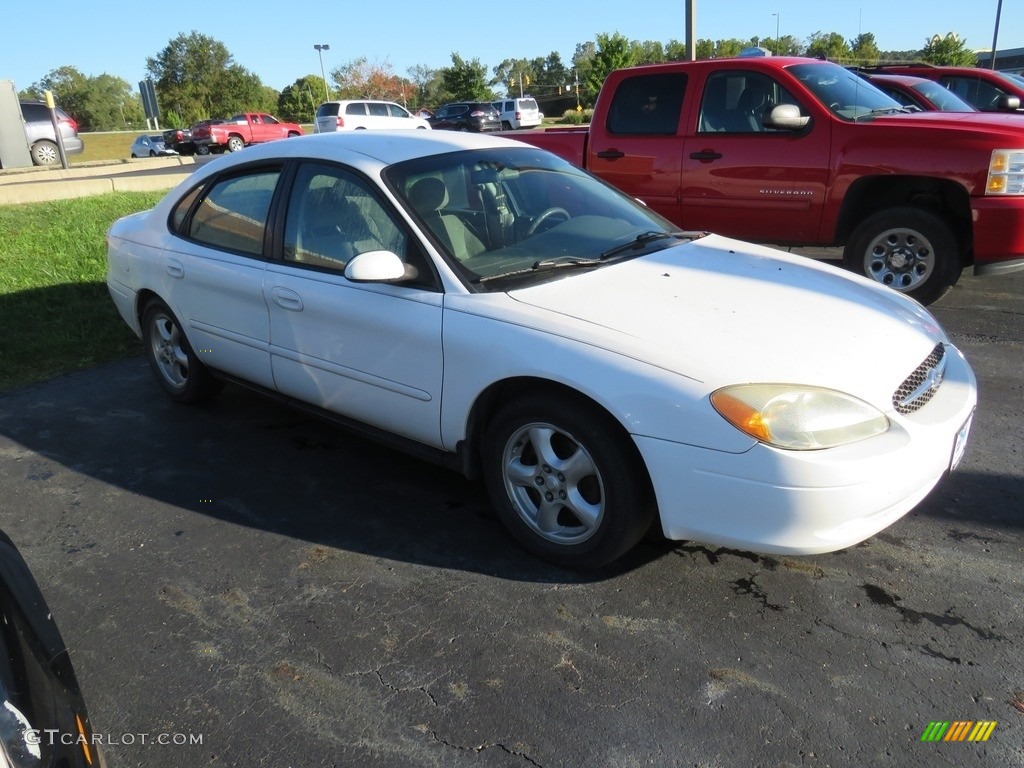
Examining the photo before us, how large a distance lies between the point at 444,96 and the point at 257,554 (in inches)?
2371

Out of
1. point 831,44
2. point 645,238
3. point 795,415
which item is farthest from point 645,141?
point 831,44

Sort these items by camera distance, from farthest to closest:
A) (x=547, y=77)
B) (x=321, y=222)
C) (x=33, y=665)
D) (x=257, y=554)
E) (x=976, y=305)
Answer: (x=547, y=77) → (x=976, y=305) → (x=321, y=222) → (x=257, y=554) → (x=33, y=665)

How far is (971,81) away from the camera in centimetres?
1214

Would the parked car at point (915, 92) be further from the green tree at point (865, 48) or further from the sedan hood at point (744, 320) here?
the green tree at point (865, 48)

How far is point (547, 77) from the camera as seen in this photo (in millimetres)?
94375

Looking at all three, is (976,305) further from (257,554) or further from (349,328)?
(257,554)

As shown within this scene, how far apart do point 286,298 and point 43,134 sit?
67.9 ft

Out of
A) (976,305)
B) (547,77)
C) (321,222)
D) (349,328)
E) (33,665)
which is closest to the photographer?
(33,665)

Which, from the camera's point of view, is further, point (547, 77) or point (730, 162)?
point (547, 77)

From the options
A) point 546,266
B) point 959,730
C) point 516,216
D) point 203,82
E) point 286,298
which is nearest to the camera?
point 959,730

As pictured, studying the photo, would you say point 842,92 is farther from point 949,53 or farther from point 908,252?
point 949,53

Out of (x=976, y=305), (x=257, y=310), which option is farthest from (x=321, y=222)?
(x=976, y=305)

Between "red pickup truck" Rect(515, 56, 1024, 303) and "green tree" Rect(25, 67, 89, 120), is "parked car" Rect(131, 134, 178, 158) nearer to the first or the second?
"red pickup truck" Rect(515, 56, 1024, 303)

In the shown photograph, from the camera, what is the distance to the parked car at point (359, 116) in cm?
2761
